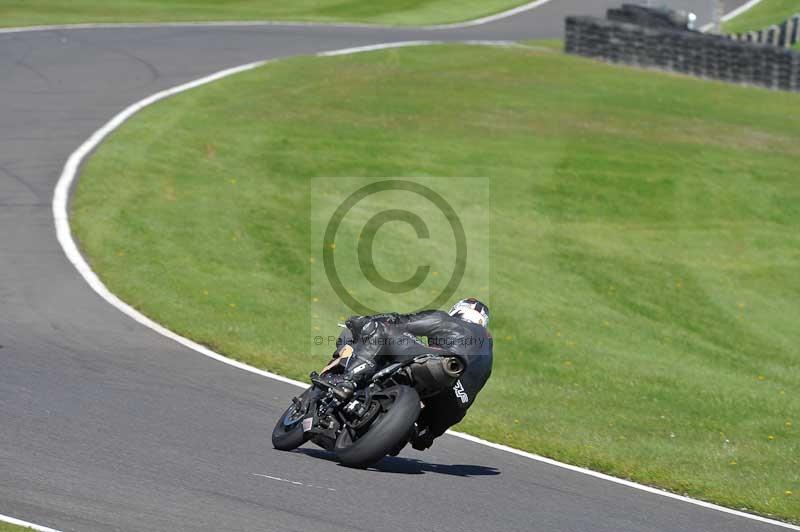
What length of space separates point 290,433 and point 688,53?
23062 mm

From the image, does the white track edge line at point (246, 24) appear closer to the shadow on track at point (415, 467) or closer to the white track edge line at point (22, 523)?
the shadow on track at point (415, 467)

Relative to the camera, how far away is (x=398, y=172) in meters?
19.7

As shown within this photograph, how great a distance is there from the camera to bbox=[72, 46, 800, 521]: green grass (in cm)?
1220

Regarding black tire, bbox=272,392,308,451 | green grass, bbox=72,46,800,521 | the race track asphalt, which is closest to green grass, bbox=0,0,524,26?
green grass, bbox=72,46,800,521

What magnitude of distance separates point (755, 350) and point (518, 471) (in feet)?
23.0

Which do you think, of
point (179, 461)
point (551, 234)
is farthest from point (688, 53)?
point (179, 461)

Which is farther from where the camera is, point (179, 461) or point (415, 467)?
point (415, 467)

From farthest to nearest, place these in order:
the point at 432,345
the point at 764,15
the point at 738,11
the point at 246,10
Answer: the point at 738,11 < the point at 764,15 < the point at 246,10 < the point at 432,345

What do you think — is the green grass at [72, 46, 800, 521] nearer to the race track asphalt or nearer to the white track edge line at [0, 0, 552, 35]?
the race track asphalt

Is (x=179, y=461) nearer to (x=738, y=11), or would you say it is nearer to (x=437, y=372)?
(x=437, y=372)

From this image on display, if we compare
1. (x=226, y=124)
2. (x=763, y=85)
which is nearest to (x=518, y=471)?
(x=226, y=124)

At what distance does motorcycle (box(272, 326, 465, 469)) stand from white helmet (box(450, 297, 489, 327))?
0.35 metres

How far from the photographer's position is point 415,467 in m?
9.22

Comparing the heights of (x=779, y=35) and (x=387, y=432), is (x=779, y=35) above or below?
above
